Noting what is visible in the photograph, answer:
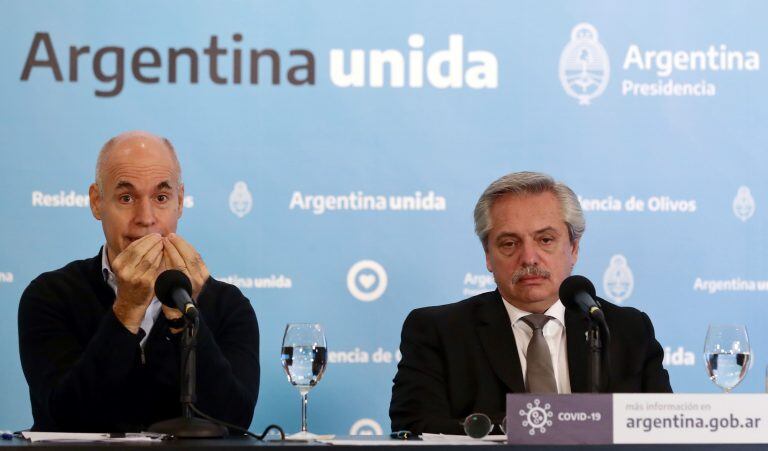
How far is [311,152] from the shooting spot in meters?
4.80

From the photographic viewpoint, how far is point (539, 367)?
3.38 meters

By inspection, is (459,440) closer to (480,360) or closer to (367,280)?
(480,360)

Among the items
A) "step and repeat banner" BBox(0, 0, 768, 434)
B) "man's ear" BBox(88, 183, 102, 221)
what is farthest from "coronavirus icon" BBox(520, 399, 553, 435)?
A: "step and repeat banner" BBox(0, 0, 768, 434)

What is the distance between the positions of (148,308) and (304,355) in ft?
2.16

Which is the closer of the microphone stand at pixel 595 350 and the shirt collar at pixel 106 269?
the microphone stand at pixel 595 350

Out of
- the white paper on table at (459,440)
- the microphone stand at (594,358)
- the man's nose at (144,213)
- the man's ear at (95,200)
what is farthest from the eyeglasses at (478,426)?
the man's ear at (95,200)

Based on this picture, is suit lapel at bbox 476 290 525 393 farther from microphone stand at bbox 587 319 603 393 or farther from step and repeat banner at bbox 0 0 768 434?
step and repeat banner at bbox 0 0 768 434

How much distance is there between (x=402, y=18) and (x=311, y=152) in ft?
2.21

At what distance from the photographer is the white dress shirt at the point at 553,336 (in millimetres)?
3479

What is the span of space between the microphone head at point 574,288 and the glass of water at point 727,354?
1.59 ft

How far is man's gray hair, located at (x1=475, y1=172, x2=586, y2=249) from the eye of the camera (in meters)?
3.62

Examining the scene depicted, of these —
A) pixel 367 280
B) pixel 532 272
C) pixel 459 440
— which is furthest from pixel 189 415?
pixel 367 280

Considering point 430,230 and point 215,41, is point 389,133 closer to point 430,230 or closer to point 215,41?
point 430,230

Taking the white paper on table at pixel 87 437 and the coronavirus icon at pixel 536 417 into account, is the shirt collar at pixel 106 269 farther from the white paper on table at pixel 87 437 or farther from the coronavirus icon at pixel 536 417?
the coronavirus icon at pixel 536 417
